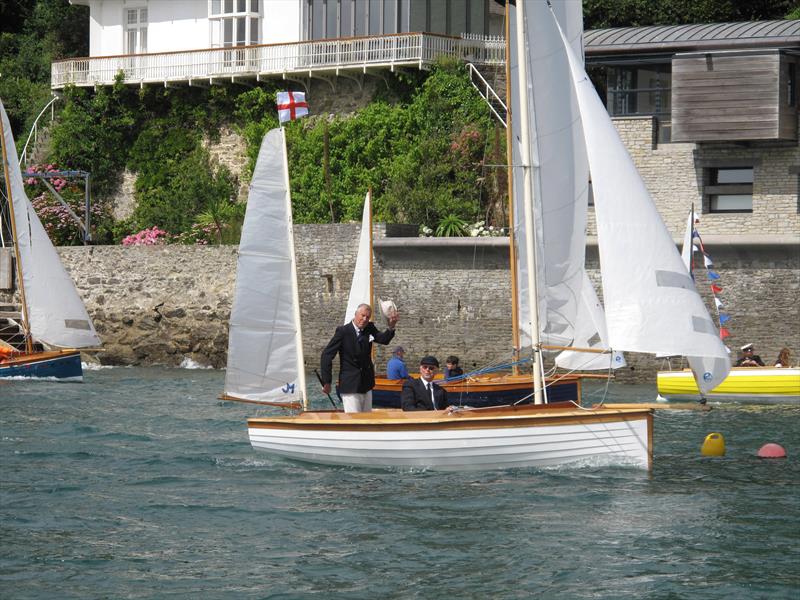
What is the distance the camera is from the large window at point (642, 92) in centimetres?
3438

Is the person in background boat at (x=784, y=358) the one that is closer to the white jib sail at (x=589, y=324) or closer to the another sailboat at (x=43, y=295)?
the white jib sail at (x=589, y=324)

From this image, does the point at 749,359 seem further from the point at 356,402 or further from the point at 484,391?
the point at 356,402

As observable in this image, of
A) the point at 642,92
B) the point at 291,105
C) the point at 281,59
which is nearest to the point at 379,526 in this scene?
the point at 291,105

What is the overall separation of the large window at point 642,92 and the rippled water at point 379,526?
14428 mm

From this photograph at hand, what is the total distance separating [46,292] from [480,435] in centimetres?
1747

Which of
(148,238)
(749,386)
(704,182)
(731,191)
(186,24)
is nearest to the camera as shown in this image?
(749,386)

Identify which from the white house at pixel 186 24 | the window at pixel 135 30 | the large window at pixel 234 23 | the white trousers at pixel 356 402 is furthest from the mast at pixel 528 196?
the window at pixel 135 30

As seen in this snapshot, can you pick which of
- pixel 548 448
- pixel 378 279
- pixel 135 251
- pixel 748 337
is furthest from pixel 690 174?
pixel 548 448

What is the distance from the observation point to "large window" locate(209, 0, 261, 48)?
41.6 meters

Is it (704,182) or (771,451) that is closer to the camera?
(771,451)

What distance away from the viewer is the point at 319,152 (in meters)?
39.8

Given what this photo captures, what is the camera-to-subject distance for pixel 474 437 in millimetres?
16984

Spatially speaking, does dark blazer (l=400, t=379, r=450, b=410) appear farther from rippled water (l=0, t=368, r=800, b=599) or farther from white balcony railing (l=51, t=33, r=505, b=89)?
white balcony railing (l=51, t=33, r=505, b=89)

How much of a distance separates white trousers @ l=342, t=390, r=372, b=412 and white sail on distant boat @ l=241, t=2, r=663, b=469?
14.2 inches
